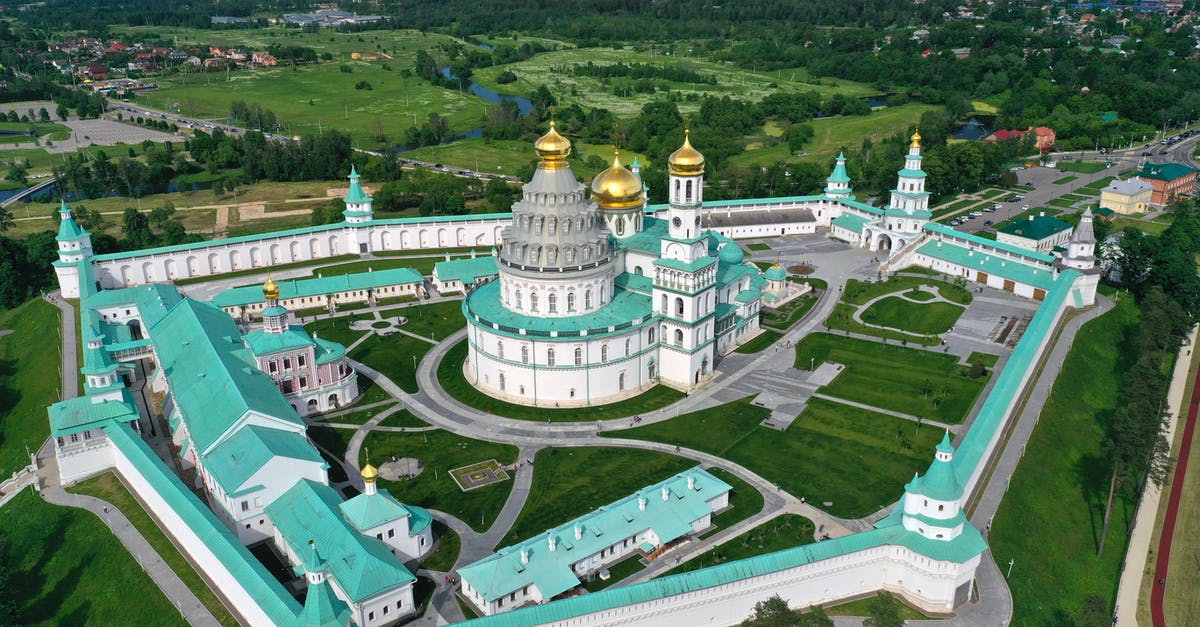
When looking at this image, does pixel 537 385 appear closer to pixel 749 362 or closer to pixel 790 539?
pixel 749 362

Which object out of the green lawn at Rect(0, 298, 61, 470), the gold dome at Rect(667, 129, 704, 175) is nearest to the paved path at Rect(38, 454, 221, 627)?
the green lawn at Rect(0, 298, 61, 470)

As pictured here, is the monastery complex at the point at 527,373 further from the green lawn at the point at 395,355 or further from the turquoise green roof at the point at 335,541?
the green lawn at the point at 395,355

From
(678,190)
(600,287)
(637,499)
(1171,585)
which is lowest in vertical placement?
(1171,585)

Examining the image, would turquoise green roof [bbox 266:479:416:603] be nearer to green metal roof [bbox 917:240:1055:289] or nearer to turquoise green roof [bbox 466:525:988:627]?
turquoise green roof [bbox 466:525:988:627]

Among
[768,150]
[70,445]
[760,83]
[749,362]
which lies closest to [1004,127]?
[768,150]

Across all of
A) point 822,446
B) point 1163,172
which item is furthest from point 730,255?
point 1163,172

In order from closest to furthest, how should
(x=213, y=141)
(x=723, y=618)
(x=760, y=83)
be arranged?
(x=723, y=618), (x=213, y=141), (x=760, y=83)
